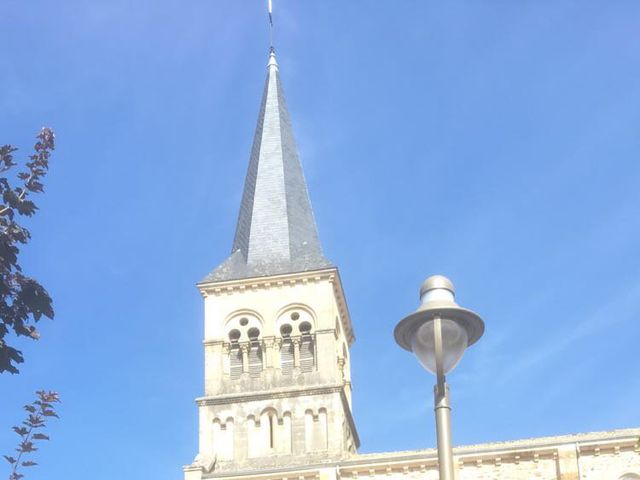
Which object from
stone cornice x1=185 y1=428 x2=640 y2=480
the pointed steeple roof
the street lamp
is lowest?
the street lamp

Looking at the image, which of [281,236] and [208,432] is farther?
[281,236]

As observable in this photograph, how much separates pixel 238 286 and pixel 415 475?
1002 centimetres

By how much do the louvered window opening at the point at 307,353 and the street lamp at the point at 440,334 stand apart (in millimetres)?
30911

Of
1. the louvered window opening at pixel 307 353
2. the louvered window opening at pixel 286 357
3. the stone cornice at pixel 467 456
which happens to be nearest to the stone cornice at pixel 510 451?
the stone cornice at pixel 467 456

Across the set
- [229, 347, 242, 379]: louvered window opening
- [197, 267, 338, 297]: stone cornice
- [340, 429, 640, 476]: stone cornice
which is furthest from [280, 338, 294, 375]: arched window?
[340, 429, 640, 476]: stone cornice

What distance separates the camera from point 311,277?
43.6 m

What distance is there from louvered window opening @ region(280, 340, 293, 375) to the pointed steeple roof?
2.76 m

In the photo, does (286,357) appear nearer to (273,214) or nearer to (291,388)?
(291,388)

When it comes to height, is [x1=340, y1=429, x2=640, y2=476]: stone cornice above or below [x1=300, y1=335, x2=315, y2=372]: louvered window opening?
below

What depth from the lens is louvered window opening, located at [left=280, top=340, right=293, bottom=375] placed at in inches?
1660

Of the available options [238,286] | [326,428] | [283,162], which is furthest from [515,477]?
[283,162]

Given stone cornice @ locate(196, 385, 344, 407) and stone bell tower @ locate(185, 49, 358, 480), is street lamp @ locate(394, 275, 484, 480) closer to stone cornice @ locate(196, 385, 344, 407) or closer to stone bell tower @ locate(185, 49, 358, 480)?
stone bell tower @ locate(185, 49, 358, 480)

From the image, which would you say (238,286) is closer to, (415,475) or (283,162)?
(283,162)

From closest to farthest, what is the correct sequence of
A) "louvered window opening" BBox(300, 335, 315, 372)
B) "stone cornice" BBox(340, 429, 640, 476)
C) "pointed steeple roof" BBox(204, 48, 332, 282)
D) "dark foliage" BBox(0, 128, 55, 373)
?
"dark foliage" BBox(0, 128, 55, 373), "stone cornice" BBox(340, 429, 640, 476), "louvered window opening" BBox(300, 335, 315, 372), "pointed steeple roof" BBox(204, 48, 332, 282)
